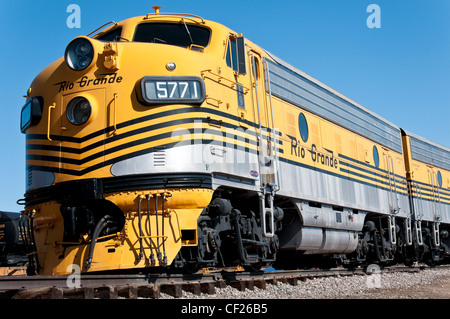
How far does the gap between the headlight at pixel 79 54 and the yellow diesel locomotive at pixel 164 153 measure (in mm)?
17

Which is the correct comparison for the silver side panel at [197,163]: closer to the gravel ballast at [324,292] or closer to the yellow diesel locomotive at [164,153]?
the yellow diesel locomotive at [164,153]

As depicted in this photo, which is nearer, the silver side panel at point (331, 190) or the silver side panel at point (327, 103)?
the silver side panel at point (331, 190)

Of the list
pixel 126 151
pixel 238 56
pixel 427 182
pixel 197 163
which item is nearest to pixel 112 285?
pixel 126 151

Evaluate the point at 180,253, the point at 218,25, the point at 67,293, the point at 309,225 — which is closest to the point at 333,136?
the point at 309,225

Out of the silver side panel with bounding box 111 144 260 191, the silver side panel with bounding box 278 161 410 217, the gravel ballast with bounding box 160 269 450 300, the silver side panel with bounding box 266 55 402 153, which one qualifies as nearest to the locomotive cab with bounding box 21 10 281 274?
the silver side panel with bounding box 111 144 260 191

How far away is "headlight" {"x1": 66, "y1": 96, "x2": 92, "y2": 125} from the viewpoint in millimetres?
7734

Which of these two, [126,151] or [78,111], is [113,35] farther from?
[126,151]

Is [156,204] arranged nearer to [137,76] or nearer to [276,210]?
[137,76]

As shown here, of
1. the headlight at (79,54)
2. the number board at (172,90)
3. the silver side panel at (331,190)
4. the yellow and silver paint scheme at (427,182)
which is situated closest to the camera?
the number board at (172,90)

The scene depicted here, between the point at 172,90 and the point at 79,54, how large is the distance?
1.62m

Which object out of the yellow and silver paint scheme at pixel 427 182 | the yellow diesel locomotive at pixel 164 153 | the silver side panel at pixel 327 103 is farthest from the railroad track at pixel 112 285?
the yellow and silver paint scheme at pixel 427 182

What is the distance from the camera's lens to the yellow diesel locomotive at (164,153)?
288 inches

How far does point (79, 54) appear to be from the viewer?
26.1 feet

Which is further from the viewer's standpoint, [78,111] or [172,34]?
[172,34]
